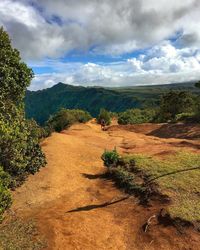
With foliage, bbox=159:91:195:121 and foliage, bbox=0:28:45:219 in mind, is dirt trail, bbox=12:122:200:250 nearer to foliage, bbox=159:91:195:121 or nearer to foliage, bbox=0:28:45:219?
foliage, bbox=0:28:45:219

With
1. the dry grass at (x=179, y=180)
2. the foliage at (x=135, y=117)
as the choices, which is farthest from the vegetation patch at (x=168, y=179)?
the foliage at (x=135, y=117)

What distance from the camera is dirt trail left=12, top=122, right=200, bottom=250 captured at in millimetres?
13055

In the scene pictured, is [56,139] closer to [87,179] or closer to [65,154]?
[65,154]

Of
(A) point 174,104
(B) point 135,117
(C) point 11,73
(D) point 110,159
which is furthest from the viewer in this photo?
(B) point 135,117

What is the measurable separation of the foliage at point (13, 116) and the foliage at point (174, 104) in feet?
170

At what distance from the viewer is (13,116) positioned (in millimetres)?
18672

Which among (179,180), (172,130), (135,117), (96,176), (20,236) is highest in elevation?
(179,180)

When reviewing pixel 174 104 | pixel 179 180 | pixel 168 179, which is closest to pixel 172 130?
pixel 174 104

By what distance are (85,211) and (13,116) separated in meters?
6.67

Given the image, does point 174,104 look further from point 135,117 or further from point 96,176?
point 96,176

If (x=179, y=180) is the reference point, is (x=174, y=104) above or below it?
below

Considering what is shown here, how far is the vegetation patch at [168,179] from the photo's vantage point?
49.2ft

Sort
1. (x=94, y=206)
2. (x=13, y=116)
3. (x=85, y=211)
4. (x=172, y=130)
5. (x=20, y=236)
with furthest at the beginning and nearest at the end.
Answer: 1. (x=172, y=130)
2. (x=13, y=116)
3. (x=94, y=206)
4. (x=85, y=211)
5. (x=20, y=236)

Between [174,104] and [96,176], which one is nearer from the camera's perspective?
[96,176]
